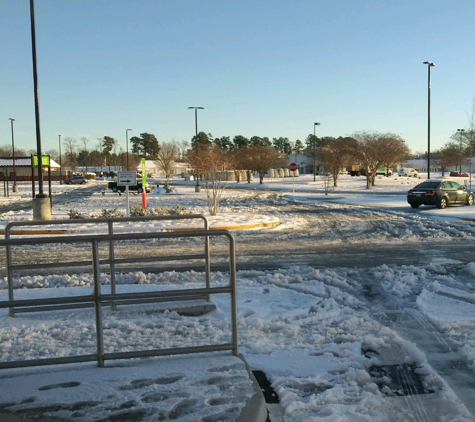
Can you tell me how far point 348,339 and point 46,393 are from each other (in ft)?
10.8

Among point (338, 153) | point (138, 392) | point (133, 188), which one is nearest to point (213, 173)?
point (138, 392)

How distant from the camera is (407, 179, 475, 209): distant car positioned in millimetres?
27406

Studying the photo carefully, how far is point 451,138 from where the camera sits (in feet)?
320

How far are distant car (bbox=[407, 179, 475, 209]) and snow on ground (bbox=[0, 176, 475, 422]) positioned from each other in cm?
1892

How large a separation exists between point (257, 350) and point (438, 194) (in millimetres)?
23929

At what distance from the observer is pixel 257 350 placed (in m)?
5.73

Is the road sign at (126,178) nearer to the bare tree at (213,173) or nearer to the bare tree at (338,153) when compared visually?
the bare tree at (213,173)

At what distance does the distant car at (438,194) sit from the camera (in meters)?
27.4

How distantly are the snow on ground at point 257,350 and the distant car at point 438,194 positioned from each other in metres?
18.9

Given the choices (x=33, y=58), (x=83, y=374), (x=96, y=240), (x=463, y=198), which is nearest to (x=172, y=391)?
(x=83, y=374)

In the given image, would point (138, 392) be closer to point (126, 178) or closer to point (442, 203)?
point (126, 178)

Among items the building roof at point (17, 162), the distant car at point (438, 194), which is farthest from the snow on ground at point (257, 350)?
the building roof at point (17, 162)

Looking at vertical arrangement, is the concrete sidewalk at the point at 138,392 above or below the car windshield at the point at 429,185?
below

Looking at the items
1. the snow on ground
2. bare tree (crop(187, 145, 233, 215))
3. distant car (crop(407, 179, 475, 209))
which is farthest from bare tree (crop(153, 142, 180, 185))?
the snow on ground
